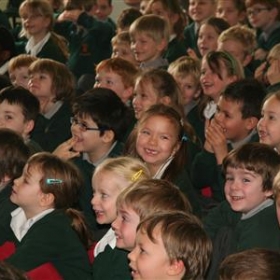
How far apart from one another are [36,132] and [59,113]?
0.36m

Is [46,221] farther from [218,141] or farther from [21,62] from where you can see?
[21,62]

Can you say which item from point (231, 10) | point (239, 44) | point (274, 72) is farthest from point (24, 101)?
point (231, 10)

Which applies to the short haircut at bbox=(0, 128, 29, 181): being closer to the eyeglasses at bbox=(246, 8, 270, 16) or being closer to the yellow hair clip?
the yellow hair clip

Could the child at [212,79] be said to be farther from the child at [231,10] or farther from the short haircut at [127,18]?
the child at [231,10]

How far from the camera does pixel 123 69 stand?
626cm

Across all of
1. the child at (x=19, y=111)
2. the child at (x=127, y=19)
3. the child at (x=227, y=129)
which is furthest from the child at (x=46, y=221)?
the child at (x=127, y=19)

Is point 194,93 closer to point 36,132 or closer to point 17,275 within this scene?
point 36,132

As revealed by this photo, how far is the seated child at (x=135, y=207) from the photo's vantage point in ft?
11.6

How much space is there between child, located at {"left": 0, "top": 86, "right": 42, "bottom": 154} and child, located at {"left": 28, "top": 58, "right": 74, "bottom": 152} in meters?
0.25

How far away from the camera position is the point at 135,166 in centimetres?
410

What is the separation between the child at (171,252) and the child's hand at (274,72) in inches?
127

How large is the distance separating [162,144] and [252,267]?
1945 mm

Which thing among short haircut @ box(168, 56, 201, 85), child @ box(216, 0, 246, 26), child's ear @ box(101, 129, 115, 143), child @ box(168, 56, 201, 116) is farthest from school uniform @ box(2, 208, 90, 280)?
child @ box(216, 0, 246, 26)

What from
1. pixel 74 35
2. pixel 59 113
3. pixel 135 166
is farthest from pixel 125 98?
pixel 74 35
